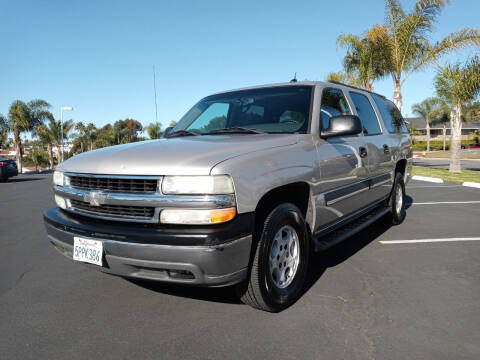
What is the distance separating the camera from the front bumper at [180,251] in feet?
7.45

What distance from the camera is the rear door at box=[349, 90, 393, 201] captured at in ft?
14.1

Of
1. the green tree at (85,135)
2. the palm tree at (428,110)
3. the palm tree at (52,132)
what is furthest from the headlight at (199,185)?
the green tree at (85,135)

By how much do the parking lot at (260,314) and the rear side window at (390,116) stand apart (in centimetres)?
181

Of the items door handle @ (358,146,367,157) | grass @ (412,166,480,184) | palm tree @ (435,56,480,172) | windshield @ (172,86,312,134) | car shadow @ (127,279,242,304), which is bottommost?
grass @ (412,166,480,184)

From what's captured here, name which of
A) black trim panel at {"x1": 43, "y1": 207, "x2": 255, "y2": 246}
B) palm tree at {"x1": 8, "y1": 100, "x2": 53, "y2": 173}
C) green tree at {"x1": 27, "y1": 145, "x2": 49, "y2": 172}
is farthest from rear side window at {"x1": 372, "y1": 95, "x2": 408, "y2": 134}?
green tree at {"x1": 27, "y1": 145, "x2": 49, "y2": 172}

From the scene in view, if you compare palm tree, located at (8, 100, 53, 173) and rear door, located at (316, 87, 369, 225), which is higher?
palm tree, located at (8, 100, 53, 173)

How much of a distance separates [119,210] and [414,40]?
55.8 ft

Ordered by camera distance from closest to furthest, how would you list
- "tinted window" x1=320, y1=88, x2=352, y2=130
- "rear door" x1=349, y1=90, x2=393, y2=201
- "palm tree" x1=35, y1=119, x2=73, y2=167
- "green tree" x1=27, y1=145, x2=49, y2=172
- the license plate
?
the license plate < "tinted window" x1=320, y1=88, x2=352, y2=130 < "rear door" x1=349, y1=90, x2=393, y2=201 < "palm tree" x1=35, y1=119, x2=73, y2=167 < "green tree" x1=27, y1=145, x2=49, y2=172

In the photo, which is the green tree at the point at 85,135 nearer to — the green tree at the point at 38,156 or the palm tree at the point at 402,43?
the green tree at the point at 38,156

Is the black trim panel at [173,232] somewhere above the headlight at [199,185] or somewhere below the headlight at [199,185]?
below

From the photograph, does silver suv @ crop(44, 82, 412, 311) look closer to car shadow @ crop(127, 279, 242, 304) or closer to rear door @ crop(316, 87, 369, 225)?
rear door @ crop(316, 87, 369, 225)

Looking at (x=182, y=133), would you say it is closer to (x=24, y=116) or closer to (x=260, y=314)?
(x=260, y=314)

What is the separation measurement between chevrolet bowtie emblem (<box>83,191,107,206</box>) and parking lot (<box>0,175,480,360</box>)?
0.88 m

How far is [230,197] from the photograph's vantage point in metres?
2.32
